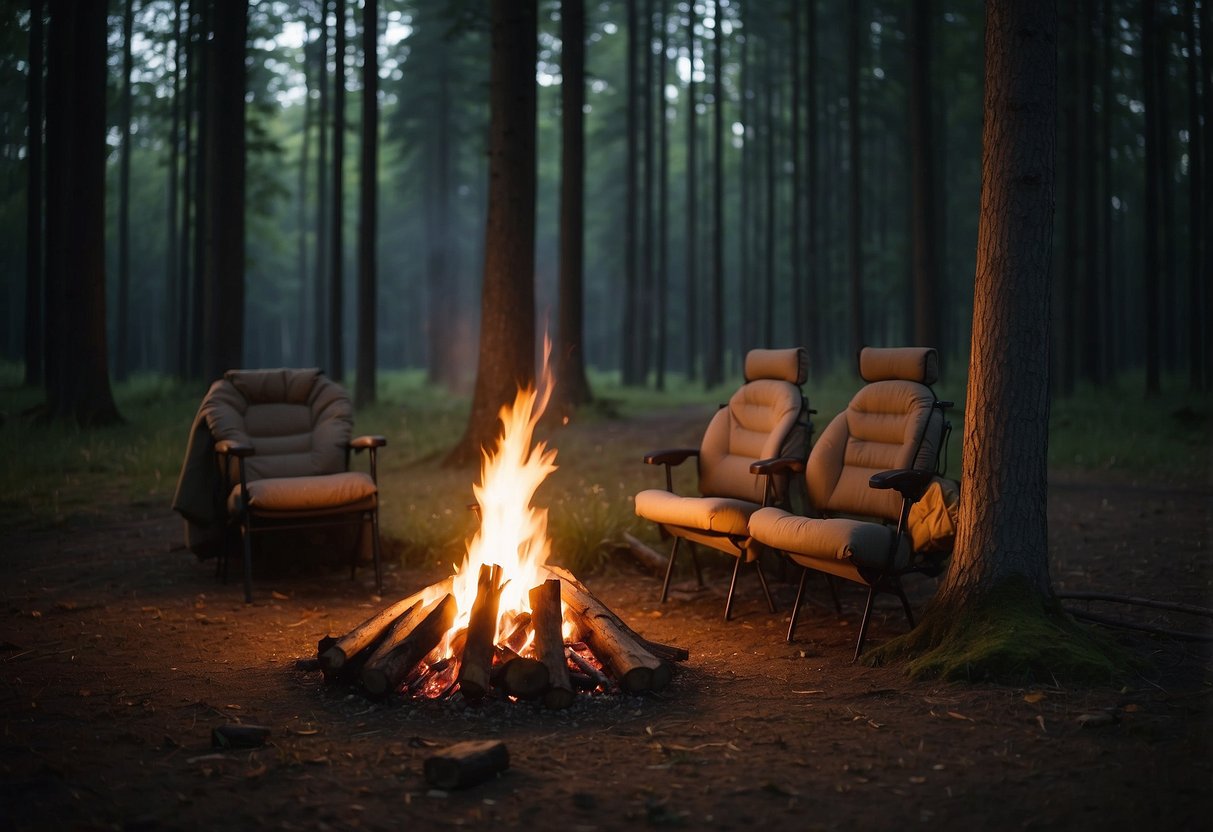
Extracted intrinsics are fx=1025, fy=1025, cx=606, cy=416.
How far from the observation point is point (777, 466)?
18.5ft

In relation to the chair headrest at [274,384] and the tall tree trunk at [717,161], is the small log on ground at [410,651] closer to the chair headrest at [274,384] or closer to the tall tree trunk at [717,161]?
the chair headrest at [274,384]

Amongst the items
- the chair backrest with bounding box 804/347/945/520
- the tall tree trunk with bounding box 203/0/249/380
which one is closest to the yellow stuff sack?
the chair backrest with bounding box 804/347/945/520

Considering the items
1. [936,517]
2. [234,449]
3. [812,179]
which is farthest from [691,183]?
[936,517]

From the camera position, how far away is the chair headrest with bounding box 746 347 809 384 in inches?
246

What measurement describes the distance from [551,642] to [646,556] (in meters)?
2.84

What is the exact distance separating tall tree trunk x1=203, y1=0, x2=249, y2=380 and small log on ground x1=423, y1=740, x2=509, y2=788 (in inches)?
429

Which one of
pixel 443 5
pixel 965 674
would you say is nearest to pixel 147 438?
pixel 965 674

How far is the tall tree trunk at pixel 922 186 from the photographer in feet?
47.5

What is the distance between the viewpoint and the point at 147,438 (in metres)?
12.3

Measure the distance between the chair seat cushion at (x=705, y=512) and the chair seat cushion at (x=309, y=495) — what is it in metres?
1.79

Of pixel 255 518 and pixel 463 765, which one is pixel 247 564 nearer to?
pixel 255 518

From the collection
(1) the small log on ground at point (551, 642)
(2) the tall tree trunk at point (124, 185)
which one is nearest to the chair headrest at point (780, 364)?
(1) the small log on ground at point (551, 642)

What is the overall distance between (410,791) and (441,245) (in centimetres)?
2674

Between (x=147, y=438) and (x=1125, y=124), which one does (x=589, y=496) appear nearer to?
(x=147, y=438)
